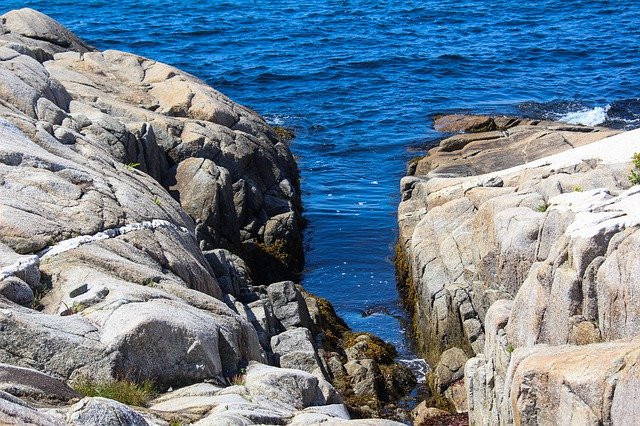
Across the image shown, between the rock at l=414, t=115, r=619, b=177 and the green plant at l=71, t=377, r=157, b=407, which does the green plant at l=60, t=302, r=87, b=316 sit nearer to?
the green plant at l=71, t=377, r=157, b=407

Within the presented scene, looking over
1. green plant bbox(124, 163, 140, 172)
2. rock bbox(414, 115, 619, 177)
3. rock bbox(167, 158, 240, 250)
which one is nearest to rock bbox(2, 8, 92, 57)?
rock bbox(167, 158, 240, 250)

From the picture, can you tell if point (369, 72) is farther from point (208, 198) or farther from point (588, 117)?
point (208, 198)

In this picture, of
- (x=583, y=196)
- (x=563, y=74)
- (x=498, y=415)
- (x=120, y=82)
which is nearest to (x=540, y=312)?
(x=498, y=415)

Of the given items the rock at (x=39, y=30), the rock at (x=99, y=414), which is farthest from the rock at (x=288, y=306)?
the rock at (x=39, y=30)

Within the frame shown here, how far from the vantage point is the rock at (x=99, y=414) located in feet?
39.2

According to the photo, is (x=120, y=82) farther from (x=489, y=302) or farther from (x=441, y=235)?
(x=489, y=302)

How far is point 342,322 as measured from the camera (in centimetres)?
3192

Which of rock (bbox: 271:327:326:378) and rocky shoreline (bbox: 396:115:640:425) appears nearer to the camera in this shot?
rocky shoreline (bbox: 396:115:640:425)

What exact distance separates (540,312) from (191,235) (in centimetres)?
1066

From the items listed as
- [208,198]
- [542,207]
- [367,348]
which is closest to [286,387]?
[367,348]

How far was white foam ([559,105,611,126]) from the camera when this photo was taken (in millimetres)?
49781

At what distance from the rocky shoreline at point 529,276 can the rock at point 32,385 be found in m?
8.05

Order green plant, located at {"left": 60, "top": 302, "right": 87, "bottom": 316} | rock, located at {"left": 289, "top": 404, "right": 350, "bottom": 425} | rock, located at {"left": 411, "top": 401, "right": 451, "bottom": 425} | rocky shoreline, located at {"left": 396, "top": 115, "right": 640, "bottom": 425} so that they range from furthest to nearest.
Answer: rock, located at {"left": 411, "top": 401, "right": 451, "bottom": 425}, green plant, located at {"left": 60, "top": 302, "right": 87, "bottom": 316}, rocky shoreline, located at {"left": 396, "top": 115, "right": 640, "bottom": 425}, rock, located at {"left": 289, "top": 404, "right": 350, "bottom": 425}

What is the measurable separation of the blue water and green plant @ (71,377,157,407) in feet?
51.8
